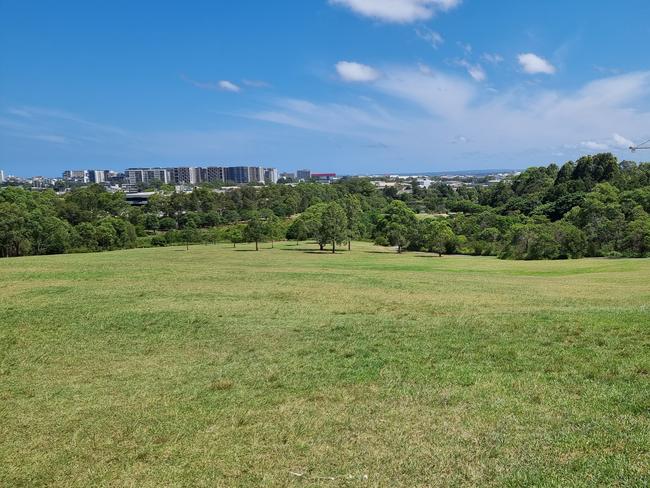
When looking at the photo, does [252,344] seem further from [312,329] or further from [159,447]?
[159,447]

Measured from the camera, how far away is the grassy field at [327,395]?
24.4 feet

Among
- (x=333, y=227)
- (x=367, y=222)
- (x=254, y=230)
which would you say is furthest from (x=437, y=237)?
(x=367, y=222)

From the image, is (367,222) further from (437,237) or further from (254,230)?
(254,230)

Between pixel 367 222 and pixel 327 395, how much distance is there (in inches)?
4364

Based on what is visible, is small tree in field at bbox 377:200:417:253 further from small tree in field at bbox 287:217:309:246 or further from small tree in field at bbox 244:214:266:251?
small tree in field at bbox 244:214:266:251

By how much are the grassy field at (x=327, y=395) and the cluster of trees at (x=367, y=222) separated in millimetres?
50486

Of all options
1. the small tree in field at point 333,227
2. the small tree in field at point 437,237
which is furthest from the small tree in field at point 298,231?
the small tree in field at point 437,237

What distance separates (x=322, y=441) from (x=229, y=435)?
1725mm

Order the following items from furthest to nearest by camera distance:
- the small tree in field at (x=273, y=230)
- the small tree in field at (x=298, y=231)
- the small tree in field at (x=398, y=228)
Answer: the small tree in field at (x=298, y=231) → the small tree in field at (x=273, y=230) → the small tree in field at (x=398, y=228)

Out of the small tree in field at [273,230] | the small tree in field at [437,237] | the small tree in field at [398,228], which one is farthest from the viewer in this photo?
the small tree in field at [273,230]

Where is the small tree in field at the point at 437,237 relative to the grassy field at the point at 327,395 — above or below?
below

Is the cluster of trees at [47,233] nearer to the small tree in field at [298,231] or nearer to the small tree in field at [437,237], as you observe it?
the small tree in field at [298,231]

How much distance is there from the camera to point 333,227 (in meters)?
76.4

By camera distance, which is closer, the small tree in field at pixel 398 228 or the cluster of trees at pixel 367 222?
the cluster of trees at pixel 367 222
